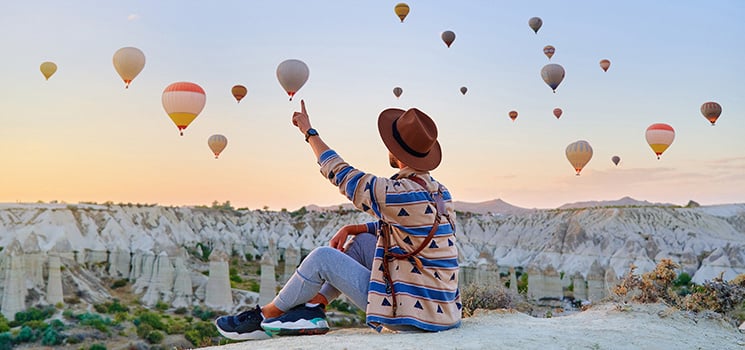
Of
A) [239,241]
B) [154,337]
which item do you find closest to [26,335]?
[154,337]

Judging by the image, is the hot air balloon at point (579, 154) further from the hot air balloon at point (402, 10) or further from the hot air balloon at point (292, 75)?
the hot air balloon at point (292, 75)

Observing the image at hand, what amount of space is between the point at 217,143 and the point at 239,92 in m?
3.86

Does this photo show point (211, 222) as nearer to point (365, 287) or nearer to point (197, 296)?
point (197, 296)

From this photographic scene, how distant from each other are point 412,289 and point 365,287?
300 mm

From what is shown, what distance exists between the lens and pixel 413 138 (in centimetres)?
361

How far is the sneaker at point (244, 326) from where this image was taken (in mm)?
3830

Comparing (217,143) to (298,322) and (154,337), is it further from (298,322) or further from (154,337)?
(298,322)

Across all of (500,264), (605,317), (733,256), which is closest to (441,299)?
(605,317)

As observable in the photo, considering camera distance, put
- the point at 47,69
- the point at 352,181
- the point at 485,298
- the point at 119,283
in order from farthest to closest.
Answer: the point at 119,283, the point at 47,69, the point at 485,298, the point at 352,181

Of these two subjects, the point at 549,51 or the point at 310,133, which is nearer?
the point at 310,133

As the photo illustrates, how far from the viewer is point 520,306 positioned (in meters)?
7.67

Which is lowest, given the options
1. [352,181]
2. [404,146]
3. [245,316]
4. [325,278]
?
[245,316]

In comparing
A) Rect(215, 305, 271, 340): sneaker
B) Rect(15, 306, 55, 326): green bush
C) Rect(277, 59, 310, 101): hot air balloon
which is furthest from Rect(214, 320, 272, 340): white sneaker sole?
Rect(15, 306, 55, 326): green bush

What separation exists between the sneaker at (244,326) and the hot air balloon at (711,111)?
26399 millimetres
